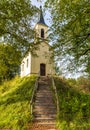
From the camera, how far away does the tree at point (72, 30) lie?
13.3 meters

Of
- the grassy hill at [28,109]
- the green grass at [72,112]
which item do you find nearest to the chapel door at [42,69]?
the grassy hill at [28,109]

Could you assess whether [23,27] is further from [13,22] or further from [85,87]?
[85,87]

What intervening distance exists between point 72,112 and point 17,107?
15.0 ft

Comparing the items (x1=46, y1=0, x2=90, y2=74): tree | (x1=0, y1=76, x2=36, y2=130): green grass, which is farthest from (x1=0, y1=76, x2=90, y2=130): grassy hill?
(x1=46, y1=0, x2=90, y2=74): tree

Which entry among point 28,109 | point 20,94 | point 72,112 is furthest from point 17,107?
point 72,112

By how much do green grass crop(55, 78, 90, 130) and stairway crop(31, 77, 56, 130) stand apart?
602 millimetres

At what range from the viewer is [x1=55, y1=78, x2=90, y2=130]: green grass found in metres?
15.1

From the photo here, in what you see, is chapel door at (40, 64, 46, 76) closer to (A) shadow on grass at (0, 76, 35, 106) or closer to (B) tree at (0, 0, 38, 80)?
(A) shadow on grass at (0, 76, 35, 106)

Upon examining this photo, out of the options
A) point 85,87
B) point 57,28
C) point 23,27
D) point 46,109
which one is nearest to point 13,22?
point 23,27

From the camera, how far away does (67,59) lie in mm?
16531

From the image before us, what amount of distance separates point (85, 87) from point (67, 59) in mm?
14170

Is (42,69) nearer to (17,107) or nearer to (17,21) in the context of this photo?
(17,107)

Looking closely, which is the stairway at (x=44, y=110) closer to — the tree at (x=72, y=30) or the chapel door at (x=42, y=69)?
the tree at (x=72, y=30)

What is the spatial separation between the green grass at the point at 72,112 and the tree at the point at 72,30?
132 inches
